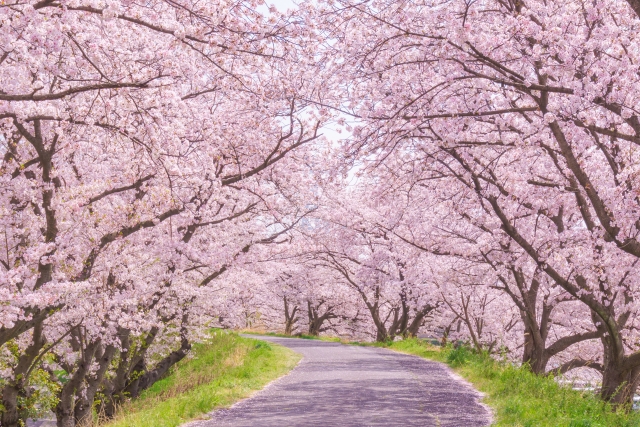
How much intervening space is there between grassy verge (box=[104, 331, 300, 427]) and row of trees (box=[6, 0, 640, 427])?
1919 mm

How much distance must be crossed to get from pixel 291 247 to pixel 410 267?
8259mm

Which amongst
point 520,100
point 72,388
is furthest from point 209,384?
point 520,100

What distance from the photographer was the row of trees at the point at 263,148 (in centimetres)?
887

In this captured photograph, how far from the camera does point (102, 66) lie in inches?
404

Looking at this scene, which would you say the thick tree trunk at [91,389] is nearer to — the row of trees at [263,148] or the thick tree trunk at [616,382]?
the row of trees at [263,148]

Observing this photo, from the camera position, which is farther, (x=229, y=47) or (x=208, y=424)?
(x=208, y=424)

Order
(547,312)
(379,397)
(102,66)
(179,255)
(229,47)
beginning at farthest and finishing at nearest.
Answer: (547,312), (179,255), (379,397), (102,66), (229,47)

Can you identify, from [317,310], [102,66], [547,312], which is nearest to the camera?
[102,66]

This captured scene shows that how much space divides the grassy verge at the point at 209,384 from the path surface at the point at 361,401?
1.23ft

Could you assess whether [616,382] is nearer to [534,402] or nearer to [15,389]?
[534,402]

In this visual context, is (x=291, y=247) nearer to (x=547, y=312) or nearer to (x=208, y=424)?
(x=547, y=312)

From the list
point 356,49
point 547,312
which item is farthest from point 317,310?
point 356,49

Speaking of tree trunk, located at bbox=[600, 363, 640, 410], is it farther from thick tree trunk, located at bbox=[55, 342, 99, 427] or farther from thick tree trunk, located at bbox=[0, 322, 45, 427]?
thick tree trunk, located at bbox=[0, 322, 45, 427]

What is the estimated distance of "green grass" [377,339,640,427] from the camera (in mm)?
9492
